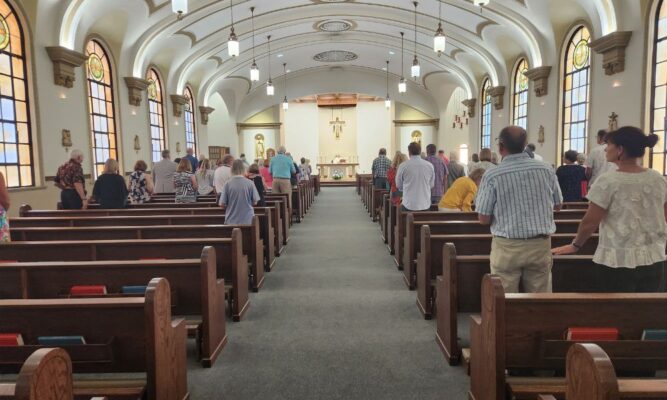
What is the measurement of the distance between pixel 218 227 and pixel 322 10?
32.7 feet

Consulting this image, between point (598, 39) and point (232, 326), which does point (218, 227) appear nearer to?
point (232, 326)

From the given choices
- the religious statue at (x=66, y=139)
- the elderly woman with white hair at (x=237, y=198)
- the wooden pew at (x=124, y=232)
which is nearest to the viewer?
the wooden pew at (x=124, y=232)

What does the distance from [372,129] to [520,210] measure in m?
21.1

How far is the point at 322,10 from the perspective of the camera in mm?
13227

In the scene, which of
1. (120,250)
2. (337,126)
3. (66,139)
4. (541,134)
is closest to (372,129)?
(337,126)

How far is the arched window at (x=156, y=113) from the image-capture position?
13.7m

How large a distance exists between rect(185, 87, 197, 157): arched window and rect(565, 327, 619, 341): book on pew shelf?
15486 millimetres

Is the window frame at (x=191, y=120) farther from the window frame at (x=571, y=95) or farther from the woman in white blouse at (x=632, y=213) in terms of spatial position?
the woman in white blouse at (x=632, y=213)

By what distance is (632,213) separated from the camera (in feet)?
8.73

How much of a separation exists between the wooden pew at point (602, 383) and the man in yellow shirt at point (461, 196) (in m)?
3.89

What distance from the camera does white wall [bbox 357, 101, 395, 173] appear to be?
23547mm

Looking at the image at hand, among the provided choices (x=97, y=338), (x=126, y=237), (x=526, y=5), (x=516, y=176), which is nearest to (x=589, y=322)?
(x=516, y=176)

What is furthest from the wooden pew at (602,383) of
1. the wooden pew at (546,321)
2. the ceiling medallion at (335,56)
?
the ceiling medallion at (335,56)

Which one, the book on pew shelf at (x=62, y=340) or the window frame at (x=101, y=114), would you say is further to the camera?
the window frame at (x=101, y=114)
